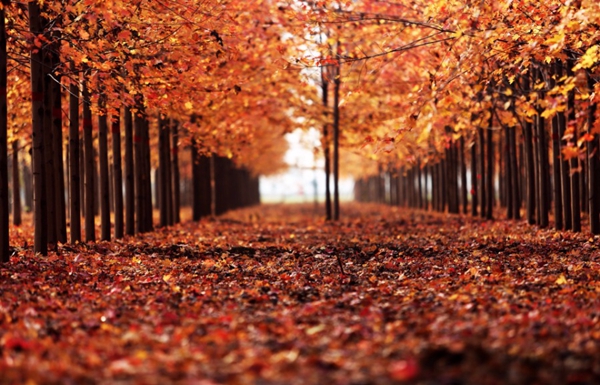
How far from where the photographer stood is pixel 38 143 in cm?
1404

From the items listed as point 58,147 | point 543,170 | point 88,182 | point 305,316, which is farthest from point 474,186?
point 305,316

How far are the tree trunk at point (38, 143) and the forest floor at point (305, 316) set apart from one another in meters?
0.56

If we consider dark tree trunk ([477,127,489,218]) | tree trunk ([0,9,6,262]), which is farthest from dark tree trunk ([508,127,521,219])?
tree trunk ([0,9,6,262])

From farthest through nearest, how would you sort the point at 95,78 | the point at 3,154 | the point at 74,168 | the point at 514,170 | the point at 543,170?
the point at 514,170 → the point at 543,170 → the point at 74,168 → the point at 95,78 → the point at 3,154

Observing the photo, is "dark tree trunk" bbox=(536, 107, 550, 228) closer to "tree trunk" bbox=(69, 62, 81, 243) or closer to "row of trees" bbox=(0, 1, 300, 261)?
"row of trees" bbox=(0, 1, 300, 261)

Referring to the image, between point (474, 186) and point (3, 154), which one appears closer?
point (3, 154)

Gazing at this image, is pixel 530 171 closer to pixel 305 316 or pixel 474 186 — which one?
pixel 474 186

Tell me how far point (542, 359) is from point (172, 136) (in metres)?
24.8

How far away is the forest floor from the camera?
6.16 metres

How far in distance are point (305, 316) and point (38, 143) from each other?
26.0 ft

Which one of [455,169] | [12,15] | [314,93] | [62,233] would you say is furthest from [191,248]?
[455,169]

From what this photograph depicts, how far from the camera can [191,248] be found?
1684 centimetres

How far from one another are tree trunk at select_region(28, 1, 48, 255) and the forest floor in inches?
22.0

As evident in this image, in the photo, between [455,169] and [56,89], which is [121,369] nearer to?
[56,89]
